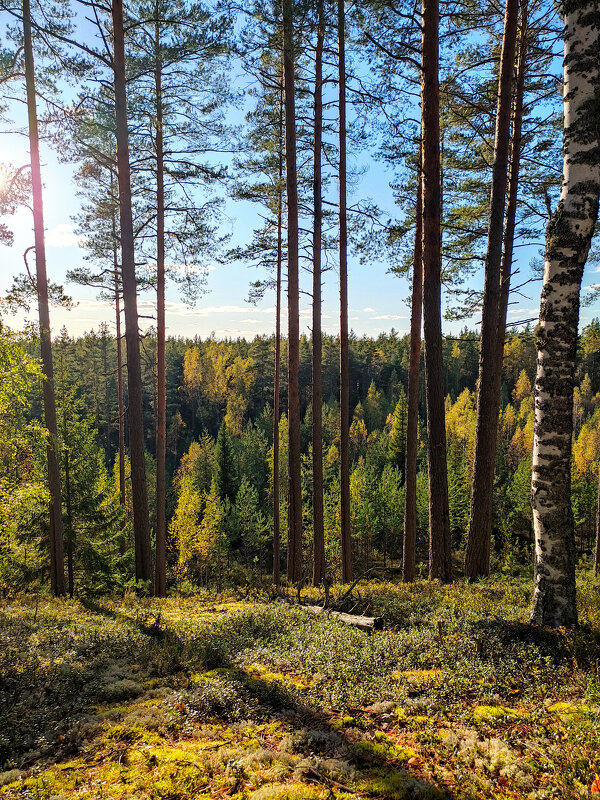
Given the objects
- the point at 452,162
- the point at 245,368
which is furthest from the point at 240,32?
the point at 245,368

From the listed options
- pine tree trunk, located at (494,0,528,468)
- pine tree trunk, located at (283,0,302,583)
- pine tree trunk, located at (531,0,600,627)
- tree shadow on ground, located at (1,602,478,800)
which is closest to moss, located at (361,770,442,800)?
tree shadow on ground, located at (1,602,478,800)

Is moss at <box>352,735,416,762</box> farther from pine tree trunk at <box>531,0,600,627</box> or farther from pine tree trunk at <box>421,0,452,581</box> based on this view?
pine tree trunk at <box>421,0,452,581</box>

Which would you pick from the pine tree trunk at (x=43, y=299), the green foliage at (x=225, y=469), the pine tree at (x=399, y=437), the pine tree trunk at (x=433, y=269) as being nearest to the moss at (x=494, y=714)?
the pine tree trunk at (x=433, y=269)

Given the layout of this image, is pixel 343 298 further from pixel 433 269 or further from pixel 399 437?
pixel 399 437

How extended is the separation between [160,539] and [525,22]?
15.4 metres

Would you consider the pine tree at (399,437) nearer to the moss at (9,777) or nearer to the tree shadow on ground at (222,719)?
the tree shadow on ground at (222,719)

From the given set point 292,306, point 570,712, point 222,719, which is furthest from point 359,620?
point 292,306

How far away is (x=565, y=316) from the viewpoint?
4293 millimetres

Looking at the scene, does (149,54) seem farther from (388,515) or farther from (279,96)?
(388,515)

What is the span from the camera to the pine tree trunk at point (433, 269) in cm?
744

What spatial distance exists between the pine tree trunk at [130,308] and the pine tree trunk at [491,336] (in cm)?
690

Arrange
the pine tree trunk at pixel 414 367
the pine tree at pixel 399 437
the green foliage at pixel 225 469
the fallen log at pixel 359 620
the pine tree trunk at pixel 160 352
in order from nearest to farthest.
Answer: the fallen log at pixel 359 620 < the pine tree trunk at pixel 414 367 < the pine tree trunk at pixel 160 352 < the pine tree at pixel 399 437 < the green foliage at pixel 225 469

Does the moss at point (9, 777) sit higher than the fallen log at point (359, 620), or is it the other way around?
the moss at point (9, 777)

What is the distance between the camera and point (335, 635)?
523 cm
